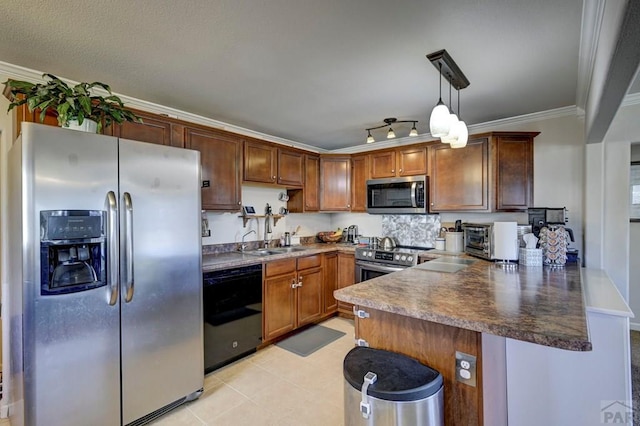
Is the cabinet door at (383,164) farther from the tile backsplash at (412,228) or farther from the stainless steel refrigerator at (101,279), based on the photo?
the stainless steel refrigerator at (101,279)

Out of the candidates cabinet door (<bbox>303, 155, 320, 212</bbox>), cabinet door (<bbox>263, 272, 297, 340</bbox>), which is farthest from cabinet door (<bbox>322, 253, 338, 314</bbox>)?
cabinet door (<bbox>303, 155, 320, 212</bbox>)

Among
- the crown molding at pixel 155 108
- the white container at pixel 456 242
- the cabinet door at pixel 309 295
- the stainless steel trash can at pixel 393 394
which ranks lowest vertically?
the cabinet door at pixel 309 295

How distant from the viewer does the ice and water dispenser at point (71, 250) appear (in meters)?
1.64

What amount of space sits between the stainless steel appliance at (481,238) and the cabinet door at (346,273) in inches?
55.0

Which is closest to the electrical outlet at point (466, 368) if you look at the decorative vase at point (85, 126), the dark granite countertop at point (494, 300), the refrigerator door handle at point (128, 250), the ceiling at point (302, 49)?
the dark granite countertop at point (494, 300)

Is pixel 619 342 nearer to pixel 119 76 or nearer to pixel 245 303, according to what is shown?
pixel 245 303

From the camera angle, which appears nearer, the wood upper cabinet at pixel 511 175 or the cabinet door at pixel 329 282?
the wood upper cabinet at pixel 511 175

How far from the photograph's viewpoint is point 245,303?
9.61ft

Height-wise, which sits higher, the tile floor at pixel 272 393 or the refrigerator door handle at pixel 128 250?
the refrigerator door handle at pixel 128 250

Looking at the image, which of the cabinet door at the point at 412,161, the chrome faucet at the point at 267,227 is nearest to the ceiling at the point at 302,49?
the cabinet door at the point at 412,161

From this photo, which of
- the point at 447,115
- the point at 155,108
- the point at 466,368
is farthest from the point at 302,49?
the point at 466,368

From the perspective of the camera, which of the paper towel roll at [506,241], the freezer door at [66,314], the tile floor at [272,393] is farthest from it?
the paper towel roll at [506,241]

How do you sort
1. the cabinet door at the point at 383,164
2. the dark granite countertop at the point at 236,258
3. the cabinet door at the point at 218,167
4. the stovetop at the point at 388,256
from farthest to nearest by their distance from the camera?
the cabinet door at the point at 383,164 → the stovetop at the point at 388,256 → the cabinet door at the point at 218,167 → the dark granite countertop at the point at 236,258

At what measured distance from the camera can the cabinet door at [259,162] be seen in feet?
11.0
